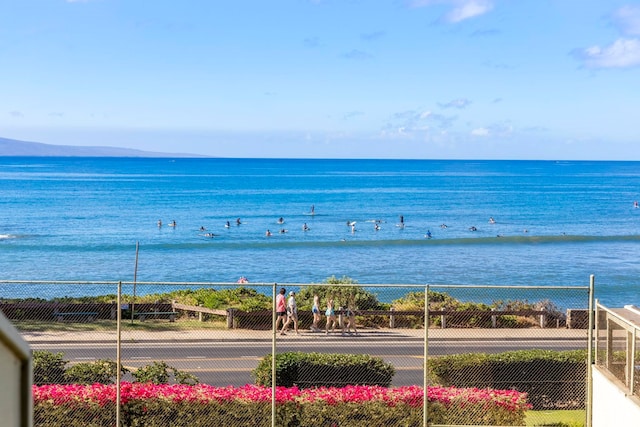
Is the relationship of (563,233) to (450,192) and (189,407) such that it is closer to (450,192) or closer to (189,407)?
(450,192)

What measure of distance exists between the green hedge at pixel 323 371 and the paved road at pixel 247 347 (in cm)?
135

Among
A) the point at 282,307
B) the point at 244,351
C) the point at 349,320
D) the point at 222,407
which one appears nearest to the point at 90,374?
the point at 222,407

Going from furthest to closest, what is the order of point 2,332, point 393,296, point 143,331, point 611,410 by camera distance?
point 393,296 < point 143,331 < point 611,410 < point 2,332

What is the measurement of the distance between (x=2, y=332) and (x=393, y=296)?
41.5 m

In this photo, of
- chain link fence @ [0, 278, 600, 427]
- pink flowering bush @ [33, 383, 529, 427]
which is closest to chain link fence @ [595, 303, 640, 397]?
chain link fence @ [0, 278, 600, 427]

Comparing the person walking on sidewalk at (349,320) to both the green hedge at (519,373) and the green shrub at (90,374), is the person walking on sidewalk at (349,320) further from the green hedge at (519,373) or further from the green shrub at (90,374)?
the green shrub at (90,374)

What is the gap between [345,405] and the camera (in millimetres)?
14195

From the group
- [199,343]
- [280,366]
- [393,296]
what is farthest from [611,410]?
[393,296]

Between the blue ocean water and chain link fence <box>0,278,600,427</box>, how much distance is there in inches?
829

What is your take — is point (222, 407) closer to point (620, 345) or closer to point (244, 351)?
point (244, 351)

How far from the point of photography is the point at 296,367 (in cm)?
1611

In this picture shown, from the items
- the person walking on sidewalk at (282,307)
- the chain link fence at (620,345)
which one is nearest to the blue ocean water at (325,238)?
the person walking on sidewalk at (282,307)

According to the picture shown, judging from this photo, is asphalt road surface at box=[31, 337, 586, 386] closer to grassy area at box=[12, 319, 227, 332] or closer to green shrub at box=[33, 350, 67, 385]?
grassy area at box=[12, 319, 227, 332]

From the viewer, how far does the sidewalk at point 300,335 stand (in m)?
18.8
